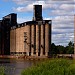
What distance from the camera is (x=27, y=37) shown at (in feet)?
567

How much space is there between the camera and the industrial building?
547ft

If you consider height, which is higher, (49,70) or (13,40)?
(13,40)

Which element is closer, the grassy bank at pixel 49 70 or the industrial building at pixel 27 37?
the grassy bank at pixel 49 70

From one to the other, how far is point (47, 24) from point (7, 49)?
1252 inches

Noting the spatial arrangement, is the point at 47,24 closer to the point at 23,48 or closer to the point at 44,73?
the point at 23,48

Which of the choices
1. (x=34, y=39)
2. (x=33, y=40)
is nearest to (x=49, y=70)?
(x=33, y=40)

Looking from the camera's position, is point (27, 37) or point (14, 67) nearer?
point (14, 67)

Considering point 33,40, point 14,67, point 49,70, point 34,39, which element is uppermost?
point 34,39

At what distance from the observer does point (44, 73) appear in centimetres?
1836

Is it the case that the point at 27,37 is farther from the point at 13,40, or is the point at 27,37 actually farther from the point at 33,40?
the point at 13,40

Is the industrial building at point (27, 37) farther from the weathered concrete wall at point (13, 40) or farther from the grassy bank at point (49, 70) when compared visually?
the grassy bank at point (49, 70)

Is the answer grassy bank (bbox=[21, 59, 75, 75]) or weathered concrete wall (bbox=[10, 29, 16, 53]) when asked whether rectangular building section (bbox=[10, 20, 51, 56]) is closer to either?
weathered concrete wall (bbox=[10, 29, 16, 53])

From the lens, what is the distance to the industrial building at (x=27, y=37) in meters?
167

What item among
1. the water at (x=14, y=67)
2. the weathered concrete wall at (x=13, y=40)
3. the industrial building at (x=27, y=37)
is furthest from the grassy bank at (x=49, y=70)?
the weathered concrete wall at (x=13, y=40)
